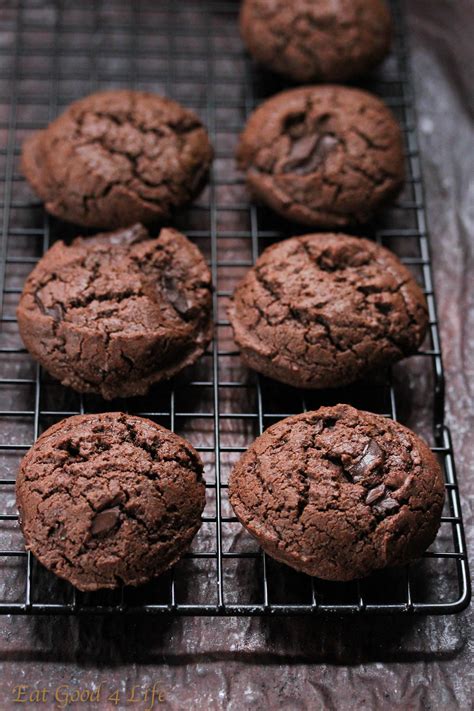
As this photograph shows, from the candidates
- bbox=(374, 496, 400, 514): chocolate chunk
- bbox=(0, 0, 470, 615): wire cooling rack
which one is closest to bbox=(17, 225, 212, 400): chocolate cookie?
bbox=(0, 0, 470, 615): wire cooling rack

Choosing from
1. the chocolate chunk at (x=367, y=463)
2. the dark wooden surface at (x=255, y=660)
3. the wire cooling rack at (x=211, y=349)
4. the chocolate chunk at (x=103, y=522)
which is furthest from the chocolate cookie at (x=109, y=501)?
the chocolate chunk at (x=367, y=463)

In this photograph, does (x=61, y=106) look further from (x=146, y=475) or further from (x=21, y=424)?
(x=146, y=475)

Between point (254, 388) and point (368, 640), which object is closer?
point (368, 640)

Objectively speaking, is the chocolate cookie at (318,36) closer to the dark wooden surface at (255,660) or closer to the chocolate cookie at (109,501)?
the chocolate cookie at (109,501)

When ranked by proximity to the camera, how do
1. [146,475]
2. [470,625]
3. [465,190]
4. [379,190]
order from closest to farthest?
[146,475], [470,625], [379,190], [465,190]

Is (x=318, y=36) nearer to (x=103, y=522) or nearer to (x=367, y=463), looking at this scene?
(x=367, y=463)

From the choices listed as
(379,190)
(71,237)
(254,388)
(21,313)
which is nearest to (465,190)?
(379,190)

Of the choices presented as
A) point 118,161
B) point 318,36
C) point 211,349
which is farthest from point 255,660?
point 318,36

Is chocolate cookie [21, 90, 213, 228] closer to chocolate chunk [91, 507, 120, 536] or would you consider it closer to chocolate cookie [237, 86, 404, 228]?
chocolate cookie [237, 86, 404, 228]
